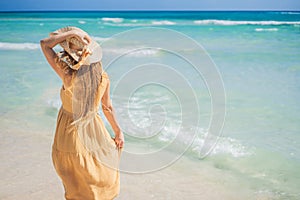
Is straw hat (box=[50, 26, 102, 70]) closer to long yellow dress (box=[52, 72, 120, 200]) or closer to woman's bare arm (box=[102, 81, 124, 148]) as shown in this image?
long yellow dress (box=[52, 72, 120, 200])

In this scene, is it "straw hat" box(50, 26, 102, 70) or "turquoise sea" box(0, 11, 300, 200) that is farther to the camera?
"turquoise sea" box(0, 11, 300, 200)

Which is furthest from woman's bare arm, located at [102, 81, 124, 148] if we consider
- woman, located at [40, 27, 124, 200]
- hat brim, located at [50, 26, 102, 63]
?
hat brim, located at [50, 26, 102, 63]

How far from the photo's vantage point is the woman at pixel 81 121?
1942mm

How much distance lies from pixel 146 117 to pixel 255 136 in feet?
5.30

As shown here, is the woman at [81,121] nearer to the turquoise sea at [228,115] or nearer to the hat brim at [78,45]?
the hat brim at [78,45]

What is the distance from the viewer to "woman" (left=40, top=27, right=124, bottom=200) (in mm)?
1942

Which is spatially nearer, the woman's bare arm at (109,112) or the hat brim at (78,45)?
the hat brim at (78,45)

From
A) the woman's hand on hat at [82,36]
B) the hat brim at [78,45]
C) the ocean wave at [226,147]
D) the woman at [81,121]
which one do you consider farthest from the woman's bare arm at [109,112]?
the ocean wave at [226,147]

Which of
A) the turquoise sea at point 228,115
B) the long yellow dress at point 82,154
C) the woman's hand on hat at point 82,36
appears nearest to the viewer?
the woman's hand on hat at point 82,36

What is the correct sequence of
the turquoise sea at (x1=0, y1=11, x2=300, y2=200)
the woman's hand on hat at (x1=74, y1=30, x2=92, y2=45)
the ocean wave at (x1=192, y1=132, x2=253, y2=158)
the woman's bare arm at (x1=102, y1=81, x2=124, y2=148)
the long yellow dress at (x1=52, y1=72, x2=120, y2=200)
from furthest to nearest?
the ocean wave at (x1=192, y1=132, x2=253, y2=158) < the turquoise sea at (x1=0, y1=11, x2=300, y2=200) < the woman's bare arm at (x1=102, y1=81, x2=124, y2=148) < the long yellow dress at (x1=52, y1=72, x2=120, y2=200) < the woman's hand on hat at (x1=74, y1=30, x2=92, y2=45)

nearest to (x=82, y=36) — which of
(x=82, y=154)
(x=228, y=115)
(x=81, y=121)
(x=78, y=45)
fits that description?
(x=78, y=45)

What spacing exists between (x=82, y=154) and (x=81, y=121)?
0.67 feet

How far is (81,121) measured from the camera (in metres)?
2.13

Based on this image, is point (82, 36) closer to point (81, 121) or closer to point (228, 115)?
point (81, 121)
